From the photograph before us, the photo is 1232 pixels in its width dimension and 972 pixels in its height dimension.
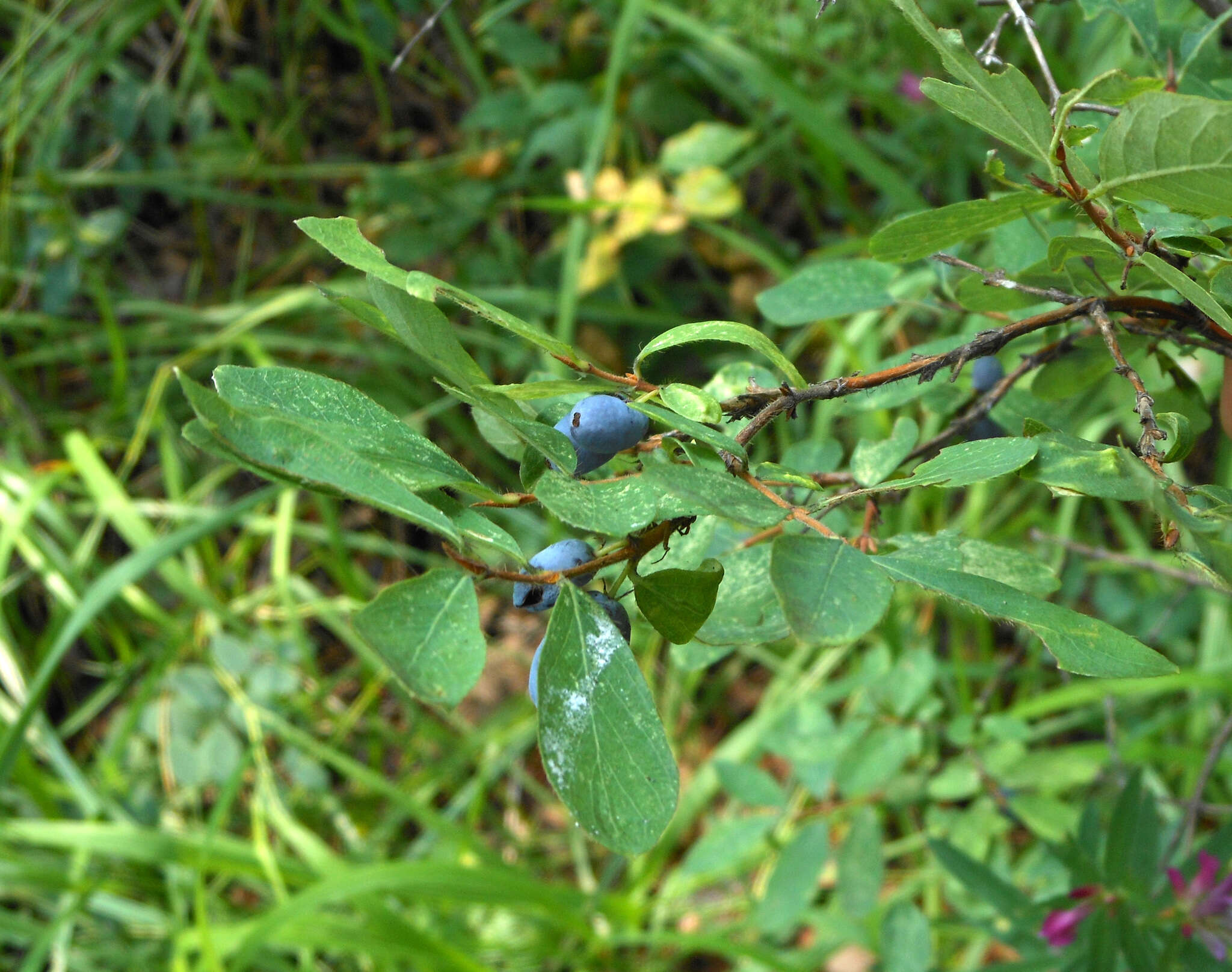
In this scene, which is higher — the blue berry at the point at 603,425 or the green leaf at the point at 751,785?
the blue berry at the point at 603,425

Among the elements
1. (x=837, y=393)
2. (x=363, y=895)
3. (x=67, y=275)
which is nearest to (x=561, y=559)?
(x=837, y=393)

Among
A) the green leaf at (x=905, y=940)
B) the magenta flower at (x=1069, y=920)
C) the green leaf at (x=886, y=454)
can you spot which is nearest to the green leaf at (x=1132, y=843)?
the magenta flower at (x=1069, y=920)

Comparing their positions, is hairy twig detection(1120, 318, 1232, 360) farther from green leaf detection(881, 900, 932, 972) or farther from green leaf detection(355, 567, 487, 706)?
green leaf detection(881, 900, 932, 972)

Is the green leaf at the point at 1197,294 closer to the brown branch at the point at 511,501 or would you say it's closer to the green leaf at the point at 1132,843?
the brown branch at the point at 511,501

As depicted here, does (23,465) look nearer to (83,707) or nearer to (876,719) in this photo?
(83,707)

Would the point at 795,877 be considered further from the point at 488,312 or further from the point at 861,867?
the point at 488,312

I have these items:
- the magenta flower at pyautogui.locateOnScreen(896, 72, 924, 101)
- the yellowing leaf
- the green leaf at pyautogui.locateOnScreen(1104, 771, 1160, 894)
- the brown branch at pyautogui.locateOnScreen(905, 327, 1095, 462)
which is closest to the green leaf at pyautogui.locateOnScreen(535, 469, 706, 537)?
the brown branch at pyautogui.locateOnScreen(905, 327, 1095, 462)
